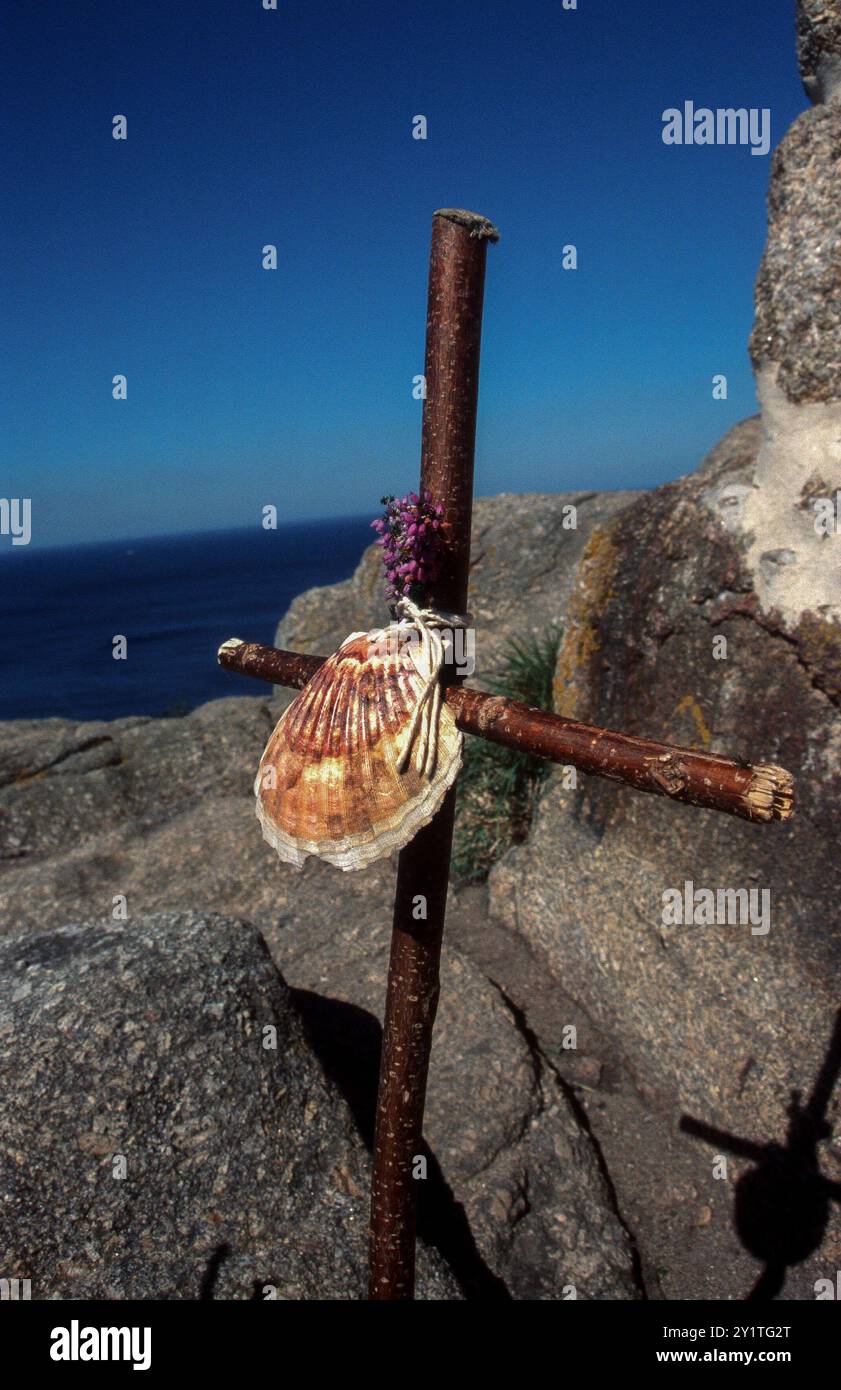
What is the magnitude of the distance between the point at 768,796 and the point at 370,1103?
12.5 ft

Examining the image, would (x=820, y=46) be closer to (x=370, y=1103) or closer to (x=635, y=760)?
(x=635, y=760)

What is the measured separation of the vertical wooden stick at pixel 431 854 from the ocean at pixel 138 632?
52.2 ft

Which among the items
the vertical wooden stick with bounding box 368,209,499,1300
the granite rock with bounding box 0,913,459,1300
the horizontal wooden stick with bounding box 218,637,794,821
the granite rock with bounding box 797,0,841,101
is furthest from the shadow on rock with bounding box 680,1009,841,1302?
the granite rock with bounding box 797,0,841,101

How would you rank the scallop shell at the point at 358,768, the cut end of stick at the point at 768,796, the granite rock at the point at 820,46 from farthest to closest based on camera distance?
the granite rock at the point at 820,46 < the scallop shell at the point at 358,768 < the cut end of stick at the point at 768,796

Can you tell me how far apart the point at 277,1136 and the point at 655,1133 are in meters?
2.47

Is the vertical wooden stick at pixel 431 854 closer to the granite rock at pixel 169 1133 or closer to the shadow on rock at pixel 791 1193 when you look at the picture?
the granite rock at pixel 169 1133

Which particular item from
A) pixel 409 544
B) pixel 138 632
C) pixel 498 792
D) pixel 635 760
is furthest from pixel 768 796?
pixel 138 632

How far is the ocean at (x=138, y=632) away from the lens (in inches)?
1745

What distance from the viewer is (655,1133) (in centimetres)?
538

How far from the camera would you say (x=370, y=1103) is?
501 cm

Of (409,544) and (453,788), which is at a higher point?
(409,544)

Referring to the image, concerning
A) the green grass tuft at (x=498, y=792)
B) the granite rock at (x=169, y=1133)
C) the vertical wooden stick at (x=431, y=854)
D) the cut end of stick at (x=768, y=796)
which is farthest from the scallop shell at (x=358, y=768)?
the green grass tuft at (x=498, y=792)
